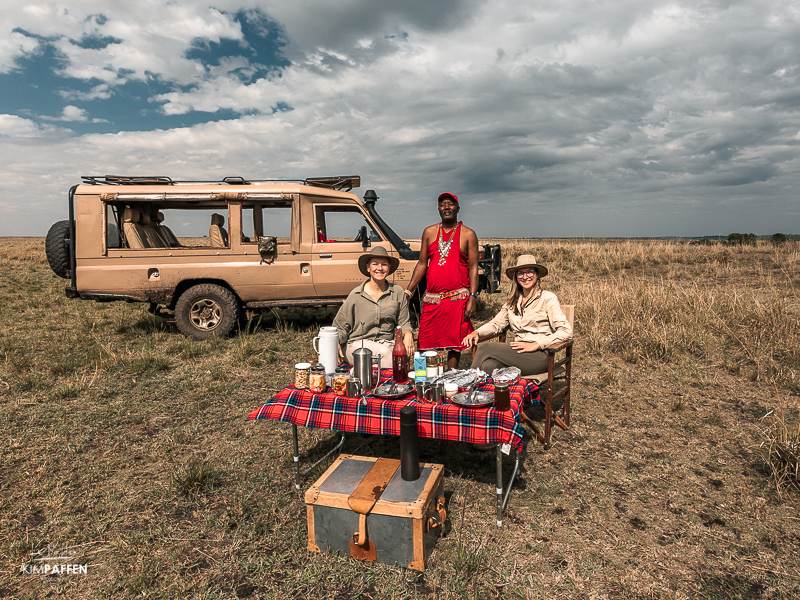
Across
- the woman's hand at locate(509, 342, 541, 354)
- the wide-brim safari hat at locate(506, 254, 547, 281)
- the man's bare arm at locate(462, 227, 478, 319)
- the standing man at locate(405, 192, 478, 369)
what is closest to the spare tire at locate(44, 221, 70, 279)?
the standing man at locate(405, 192, 478, 369)

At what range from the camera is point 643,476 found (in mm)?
3051

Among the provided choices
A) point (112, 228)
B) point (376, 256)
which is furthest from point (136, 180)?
point (376, 256)

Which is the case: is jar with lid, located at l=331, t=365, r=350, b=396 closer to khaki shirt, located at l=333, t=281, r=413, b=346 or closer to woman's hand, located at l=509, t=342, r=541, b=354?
khaki shirt, located at l=333, t=281, r=413, b=346

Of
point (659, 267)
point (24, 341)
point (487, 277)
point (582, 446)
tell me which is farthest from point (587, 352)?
point (659, 267)

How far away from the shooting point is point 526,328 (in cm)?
373

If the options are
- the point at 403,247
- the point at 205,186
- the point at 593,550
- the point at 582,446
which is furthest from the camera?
the point at 403,247

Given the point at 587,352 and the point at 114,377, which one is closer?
the point at 114,377

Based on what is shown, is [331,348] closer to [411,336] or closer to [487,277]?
[411,336]

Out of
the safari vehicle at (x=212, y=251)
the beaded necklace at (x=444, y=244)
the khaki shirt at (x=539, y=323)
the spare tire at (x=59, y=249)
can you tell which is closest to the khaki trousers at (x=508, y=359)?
the khaki shirt at (x=539, y=323)

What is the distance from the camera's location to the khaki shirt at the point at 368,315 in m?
3.63

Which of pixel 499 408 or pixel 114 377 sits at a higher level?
pixel 499 408

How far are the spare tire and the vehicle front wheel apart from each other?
1.56m

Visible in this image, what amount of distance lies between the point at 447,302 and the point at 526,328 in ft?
2.43

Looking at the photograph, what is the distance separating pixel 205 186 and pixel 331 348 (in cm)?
446
